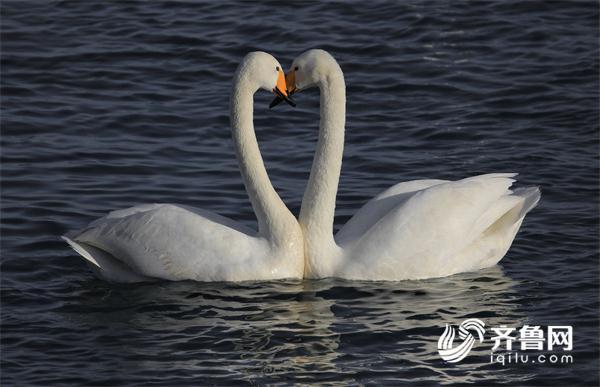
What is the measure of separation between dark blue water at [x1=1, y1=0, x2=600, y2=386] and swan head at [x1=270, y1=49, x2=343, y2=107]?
1.52 meters

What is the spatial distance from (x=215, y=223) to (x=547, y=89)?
634 cm

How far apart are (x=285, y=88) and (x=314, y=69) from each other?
0.85 feet

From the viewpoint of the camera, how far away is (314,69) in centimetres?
1034

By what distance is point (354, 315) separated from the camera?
31.9 feet

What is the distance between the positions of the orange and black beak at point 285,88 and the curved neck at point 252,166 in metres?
0.17

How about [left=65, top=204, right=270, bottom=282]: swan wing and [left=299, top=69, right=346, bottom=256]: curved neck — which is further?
[left=299, top=69, right=346, bottom=256]: curved neck

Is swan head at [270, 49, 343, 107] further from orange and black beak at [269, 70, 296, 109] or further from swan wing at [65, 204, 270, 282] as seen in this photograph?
swan wing at [65, 204, 270, 282]

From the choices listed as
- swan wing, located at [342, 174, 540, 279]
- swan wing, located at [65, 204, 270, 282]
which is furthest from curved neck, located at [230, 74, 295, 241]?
swan wing, located at [342, 174, 540, 279]

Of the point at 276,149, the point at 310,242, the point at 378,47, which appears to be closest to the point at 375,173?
the point at 276,149

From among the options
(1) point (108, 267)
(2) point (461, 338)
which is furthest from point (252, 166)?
(2) point (461, 338)

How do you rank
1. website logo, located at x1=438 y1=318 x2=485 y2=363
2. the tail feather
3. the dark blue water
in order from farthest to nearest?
the tail feather
the dark blue water
website logo, located at x1=438 y1=318 x2=485 y2=363

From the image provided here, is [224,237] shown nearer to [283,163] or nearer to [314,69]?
[314,69]

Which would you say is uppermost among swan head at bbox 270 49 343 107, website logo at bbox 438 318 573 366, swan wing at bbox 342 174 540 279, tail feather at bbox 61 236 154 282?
swan head at bbox 270 49 343 107

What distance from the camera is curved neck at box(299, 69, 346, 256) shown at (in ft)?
34.1
